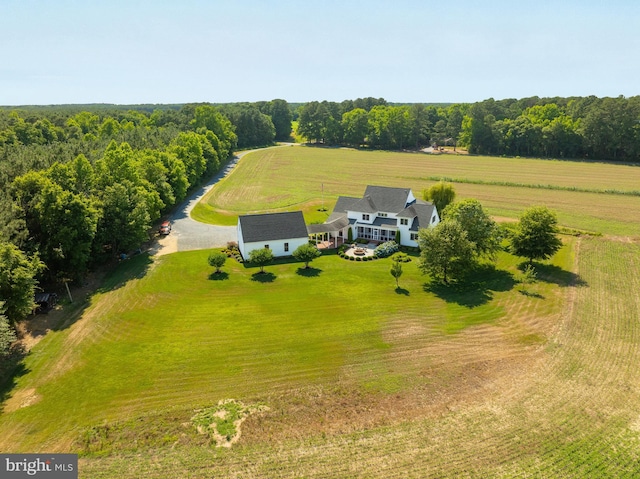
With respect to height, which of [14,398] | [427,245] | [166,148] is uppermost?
[166,148]

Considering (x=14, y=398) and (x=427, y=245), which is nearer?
(x=14, y=398)

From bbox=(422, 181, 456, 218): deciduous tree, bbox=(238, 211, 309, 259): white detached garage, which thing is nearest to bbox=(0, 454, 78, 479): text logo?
bbox=(238, 211, 309, 259): white detached garage

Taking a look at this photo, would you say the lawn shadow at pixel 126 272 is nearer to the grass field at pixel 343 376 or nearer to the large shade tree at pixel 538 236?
Answer: the grass field at pixel 343 376

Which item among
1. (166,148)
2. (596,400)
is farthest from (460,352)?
(166,148)

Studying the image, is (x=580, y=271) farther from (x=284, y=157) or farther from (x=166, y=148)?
(x=284, y=157)

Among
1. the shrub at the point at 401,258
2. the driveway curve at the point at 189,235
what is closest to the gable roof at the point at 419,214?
the shrub at the point at 401,258

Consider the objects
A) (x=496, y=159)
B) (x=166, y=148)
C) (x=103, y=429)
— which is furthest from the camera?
(x=496, y=159)

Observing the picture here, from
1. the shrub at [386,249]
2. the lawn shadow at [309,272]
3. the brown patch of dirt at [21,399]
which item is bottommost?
the brown patch of dirt at [21,399]
